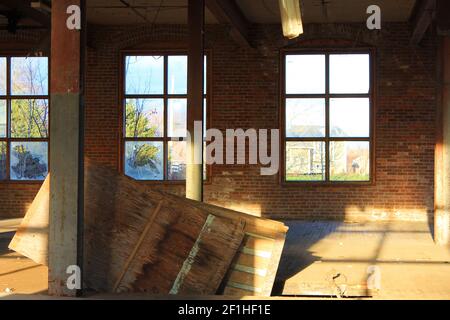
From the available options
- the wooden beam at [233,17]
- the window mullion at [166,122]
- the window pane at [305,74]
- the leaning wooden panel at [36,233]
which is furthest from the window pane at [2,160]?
the leaning wooden panel at [36,233]

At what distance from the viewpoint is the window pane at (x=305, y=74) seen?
14344 millimetres

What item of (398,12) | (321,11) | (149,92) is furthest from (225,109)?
(398,12)

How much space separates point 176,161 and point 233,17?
395 centimetres

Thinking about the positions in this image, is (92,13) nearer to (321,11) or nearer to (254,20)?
(254,20)

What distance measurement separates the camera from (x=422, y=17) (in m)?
11.7

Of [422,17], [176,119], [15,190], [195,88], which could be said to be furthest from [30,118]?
[422,17]

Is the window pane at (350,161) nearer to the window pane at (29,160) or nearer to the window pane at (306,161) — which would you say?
the window pane at (306,161)

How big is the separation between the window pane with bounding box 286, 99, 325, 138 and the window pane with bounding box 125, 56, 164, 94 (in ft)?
9.77

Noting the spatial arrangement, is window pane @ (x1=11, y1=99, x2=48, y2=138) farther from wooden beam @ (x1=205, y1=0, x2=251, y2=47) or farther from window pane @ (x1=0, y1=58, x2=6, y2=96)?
wooden beam @ (x1=205, y1=0, x2=251, y2=47)

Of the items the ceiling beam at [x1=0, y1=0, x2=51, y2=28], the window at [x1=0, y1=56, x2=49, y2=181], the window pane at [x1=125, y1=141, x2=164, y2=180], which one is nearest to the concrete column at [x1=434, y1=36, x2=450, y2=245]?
the window pane at [x1=125, y1=141, x2=164, y2=180]

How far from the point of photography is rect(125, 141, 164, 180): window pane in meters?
14.8

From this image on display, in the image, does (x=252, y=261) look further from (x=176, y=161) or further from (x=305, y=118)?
(x=176, y=161)

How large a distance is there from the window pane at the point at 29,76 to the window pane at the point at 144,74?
76.8 inches

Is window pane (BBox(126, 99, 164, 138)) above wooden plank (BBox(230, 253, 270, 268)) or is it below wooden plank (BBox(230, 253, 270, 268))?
above
